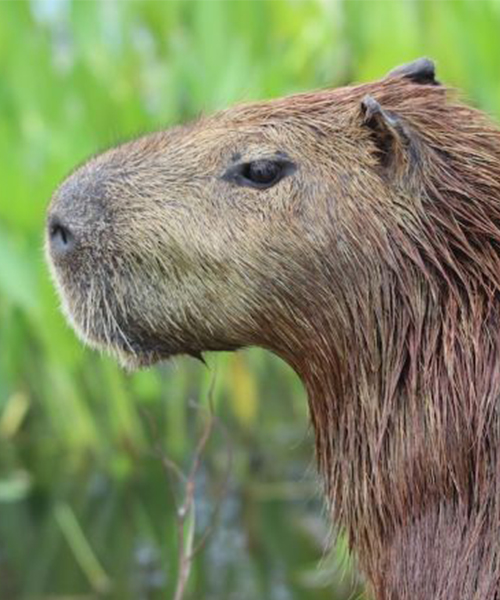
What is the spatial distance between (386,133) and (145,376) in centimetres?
370

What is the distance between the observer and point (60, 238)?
8.14 feet

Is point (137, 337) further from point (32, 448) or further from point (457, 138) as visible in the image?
point (32, 448)

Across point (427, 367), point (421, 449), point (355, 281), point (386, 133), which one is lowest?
point (421, 449)

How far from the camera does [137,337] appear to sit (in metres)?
2.46

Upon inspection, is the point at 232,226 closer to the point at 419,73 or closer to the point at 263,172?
the point at 263,172

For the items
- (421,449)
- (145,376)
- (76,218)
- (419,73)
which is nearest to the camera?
(421,449)

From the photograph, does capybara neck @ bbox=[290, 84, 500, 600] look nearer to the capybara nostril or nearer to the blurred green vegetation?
the capybara nostril

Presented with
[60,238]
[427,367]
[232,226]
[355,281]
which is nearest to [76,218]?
[60,238]

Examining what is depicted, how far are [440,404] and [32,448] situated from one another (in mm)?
4650

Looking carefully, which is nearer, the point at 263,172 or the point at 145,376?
the point at 263,172

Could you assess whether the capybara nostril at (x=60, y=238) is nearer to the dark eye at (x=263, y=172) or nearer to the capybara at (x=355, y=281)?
the capybara at (x=355, y=281)

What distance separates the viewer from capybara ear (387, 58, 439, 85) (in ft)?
8.41

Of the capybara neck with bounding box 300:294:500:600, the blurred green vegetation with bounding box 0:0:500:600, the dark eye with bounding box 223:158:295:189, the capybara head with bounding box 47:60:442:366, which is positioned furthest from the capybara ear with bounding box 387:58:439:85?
the blurred green vegetation with bounding box 0:0:500:600

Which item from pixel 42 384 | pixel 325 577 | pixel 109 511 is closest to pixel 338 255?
pixel 325 577
